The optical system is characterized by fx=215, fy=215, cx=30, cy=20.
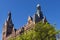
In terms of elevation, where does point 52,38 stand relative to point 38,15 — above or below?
below

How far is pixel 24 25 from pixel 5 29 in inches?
424

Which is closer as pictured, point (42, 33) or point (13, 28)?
point (42, 33)

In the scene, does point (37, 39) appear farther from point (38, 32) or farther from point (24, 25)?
point (24, 25)

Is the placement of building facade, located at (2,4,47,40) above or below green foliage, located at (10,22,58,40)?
above

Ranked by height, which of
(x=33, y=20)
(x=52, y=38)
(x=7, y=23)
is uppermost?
(x=7, y=23)

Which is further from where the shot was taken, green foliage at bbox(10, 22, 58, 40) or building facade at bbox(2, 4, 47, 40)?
building facade at bbox(2, 4, 47, 40)

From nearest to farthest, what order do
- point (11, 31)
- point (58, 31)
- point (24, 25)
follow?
point (58, 31) → point (24, 25) → point (11, 31)

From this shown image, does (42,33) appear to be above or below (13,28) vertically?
below

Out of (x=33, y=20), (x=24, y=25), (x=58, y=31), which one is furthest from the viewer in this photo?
(x=24, y=25)

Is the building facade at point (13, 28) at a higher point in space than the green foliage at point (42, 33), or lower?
higher

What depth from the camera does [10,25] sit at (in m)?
69.6

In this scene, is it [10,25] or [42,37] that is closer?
[42,37]

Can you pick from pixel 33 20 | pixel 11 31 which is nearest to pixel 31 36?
pixel 33 20

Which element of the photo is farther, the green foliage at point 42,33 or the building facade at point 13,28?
the building facade at point 13,28
